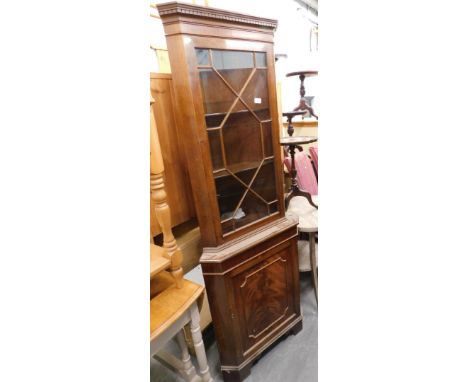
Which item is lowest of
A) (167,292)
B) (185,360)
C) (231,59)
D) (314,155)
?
(185,360)

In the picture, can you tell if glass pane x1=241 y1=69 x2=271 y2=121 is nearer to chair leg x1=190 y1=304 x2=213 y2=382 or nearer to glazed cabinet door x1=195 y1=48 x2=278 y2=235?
glazed cabinet door x1=195 y1=48 x2=278 y2=235

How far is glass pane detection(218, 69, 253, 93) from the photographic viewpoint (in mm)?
942

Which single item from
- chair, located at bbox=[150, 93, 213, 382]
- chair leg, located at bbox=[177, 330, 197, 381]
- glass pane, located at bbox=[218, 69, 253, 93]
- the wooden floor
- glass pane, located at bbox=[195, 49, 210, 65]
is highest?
glass pane, located at bbox=[195, 49, 210, 65]

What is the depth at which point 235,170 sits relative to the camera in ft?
3.51

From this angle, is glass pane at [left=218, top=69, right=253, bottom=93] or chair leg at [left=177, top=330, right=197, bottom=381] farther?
chair leg at [left=177, top=330, right=197, bottom=381]

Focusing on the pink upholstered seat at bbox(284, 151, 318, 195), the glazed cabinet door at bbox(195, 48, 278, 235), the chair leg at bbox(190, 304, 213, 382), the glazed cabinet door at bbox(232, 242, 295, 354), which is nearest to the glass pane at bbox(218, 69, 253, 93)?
the glazed cabinet door at bbox(195, 48, 278, 235)

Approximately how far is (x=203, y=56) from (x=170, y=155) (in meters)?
0.44

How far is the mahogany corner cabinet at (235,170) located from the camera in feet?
2.77

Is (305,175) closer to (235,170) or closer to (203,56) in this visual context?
(235,170)

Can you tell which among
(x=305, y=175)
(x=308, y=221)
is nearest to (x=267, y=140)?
(x=308, y=221)

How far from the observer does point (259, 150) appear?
3.69 feet
